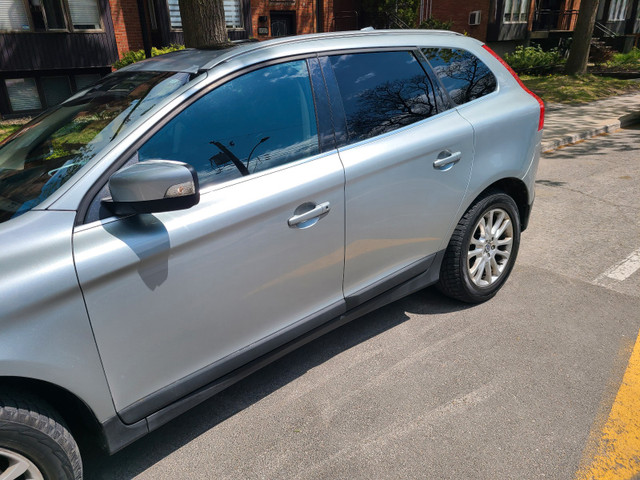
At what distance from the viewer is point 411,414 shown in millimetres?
2650

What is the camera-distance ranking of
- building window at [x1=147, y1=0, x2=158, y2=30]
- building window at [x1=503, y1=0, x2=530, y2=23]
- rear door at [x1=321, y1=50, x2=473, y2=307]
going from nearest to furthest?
rear door at [x1=321, y1=50, x2=473, y2=307] → building window at [x1=147, y1=0, x2=158, y2=30] → building window at [x1=503, y1=0, x2=530, y2=23]

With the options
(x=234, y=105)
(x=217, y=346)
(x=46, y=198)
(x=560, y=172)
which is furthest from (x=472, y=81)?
(x=560, y=172)

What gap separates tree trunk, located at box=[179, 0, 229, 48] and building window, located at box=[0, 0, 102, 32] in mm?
9431

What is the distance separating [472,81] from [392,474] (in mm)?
2513

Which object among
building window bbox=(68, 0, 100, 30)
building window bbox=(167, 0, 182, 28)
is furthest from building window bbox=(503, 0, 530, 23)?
building window bbox=(68, 0, 100, 30)

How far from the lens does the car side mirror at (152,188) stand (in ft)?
6.00

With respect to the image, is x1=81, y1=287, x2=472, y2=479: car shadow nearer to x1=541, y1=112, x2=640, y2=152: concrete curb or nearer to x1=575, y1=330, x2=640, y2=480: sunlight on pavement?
x1=575, y1=330, x2=640, y2=480: sunlight on pavement

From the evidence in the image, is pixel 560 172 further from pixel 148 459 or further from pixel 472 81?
pixel 148 459

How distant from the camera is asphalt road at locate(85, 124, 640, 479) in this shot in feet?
7.76

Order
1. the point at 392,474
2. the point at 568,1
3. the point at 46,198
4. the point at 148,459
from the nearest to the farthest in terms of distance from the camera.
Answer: the point at 46,198 → the point at 392,474 → the point at 148,459 → the point at 568,1

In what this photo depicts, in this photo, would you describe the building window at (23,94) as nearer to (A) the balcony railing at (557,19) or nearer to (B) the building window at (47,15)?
(B) the building window at (47,15)

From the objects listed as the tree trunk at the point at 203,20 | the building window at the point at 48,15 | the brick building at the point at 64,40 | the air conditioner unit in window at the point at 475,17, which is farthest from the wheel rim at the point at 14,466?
the air conditioner unit in window at the point at 475,17

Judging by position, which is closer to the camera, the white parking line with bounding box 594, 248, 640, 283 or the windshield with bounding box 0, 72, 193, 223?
the windshield with bounding box 0, 72, 193, 223

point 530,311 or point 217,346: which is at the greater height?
point 217,346
